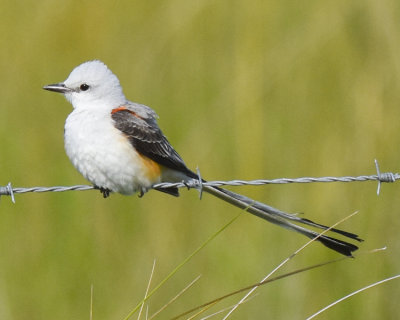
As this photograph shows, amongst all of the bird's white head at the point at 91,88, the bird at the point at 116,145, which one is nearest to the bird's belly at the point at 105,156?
the bird at the point at 116,145

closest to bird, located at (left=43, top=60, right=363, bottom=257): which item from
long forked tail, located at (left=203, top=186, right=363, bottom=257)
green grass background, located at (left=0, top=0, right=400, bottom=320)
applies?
long forked tail, located at (left=203, top=186, right=363, bottom=257)

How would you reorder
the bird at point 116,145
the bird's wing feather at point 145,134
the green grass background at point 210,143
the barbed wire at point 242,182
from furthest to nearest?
the green grass background at point 210,143, the bird's wing feather at point 145,134, the bird at point 116,145, the barbed wire at point 242,182

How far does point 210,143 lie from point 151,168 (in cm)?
197

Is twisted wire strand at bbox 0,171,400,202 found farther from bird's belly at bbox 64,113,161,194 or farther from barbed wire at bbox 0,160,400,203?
bird's belly at bbox 64,113,161,194

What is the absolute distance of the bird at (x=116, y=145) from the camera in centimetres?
592

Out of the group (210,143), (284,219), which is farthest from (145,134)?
(210,143)

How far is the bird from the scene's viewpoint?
19.4 feet

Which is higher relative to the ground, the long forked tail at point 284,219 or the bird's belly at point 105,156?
the bird's belly at point 105,156

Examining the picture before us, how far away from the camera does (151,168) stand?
6188mm

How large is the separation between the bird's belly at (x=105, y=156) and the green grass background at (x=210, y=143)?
1382 mm

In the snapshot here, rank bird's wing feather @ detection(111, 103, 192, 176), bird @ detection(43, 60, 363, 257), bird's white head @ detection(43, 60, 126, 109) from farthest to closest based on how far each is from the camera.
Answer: bird's white head @ detection(43, 60, 126, 109) < bird's wing feather @ detection(111, 103, 192, 176) < bird @ detection(43, 60, 363, 257)

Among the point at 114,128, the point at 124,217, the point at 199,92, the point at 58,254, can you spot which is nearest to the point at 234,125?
the point at 199,92

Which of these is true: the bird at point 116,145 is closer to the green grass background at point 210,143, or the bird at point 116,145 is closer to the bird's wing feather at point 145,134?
the bird's wing feather at point 145,134

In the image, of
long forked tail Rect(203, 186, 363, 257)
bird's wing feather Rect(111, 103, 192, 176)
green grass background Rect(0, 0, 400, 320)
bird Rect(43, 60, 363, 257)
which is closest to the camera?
long forked tail Rect(203, 186, 363, 257)
